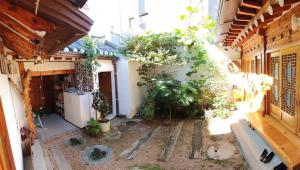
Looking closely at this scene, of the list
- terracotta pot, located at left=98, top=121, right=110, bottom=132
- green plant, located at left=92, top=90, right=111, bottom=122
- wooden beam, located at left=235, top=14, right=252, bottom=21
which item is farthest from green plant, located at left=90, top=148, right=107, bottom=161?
wooden beam, located at left=235, top=14, right=252, bottom=21

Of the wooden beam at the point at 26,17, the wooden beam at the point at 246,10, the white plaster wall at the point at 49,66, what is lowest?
the white plaster wall at the point at 49,66

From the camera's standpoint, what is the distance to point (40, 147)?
685cm

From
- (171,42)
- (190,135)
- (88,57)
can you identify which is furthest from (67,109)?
(171,42)

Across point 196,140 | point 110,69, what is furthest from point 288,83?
point 110,69

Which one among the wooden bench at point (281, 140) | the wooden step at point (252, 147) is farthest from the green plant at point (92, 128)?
the wooden bench at point (281, 140)

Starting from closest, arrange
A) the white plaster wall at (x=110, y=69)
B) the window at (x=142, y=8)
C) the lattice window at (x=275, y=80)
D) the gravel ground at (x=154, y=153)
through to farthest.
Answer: the lattice window at (x=275, y=80), the gravel ground at (x=154, y=153), the white plaster wall at (x=110, y=69), the window at (x=142, y=8)

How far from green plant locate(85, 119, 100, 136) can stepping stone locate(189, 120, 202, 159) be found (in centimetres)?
367

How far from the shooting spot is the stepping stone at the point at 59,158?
618 centimetres

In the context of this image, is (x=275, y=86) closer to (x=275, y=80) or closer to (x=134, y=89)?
(x=275, y=80)

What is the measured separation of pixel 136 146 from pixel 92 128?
1.93 meters

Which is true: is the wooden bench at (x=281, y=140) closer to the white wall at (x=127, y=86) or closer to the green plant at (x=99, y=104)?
the green plant at (x=99, y=104)

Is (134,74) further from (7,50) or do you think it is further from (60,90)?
(7,50)

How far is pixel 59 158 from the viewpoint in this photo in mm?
6629

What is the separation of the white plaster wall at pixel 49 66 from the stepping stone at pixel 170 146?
5.05 metres
